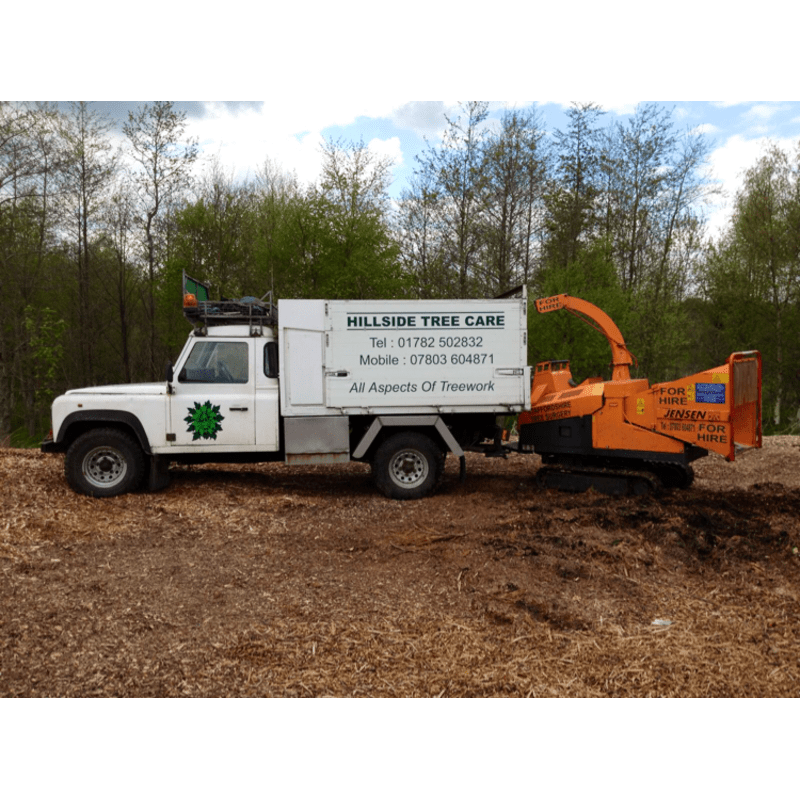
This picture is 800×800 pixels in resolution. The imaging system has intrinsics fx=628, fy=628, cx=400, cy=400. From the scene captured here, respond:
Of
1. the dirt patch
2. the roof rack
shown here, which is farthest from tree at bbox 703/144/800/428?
the roof rack

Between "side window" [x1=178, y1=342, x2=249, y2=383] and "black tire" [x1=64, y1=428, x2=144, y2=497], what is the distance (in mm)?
1129

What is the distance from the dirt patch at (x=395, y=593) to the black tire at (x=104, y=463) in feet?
0.81

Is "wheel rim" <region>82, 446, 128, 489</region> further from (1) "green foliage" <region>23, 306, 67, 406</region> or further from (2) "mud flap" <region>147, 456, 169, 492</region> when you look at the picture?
(1) "green foliage" <region>23, 306, 67, 406</region>

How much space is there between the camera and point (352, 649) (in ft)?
13.5

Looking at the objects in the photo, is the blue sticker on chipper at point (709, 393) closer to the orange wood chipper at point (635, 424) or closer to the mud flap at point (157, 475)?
the orange wood chipper at point (635, 424)

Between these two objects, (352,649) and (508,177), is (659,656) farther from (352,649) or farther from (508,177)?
(508,177)

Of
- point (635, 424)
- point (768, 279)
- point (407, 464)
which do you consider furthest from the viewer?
point (768, 279)

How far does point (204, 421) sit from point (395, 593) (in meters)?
4.14

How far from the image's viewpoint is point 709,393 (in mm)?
7465

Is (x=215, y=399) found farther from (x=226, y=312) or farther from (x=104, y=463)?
(x=104, y=463)

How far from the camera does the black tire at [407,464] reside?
8.41m

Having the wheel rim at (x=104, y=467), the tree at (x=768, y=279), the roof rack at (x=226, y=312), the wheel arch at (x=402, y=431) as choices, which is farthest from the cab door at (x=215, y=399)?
the tree at (x=768, y=279)

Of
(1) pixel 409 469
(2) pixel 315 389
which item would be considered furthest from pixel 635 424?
(2) pixel 315 389

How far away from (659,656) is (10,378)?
87.5 ft
